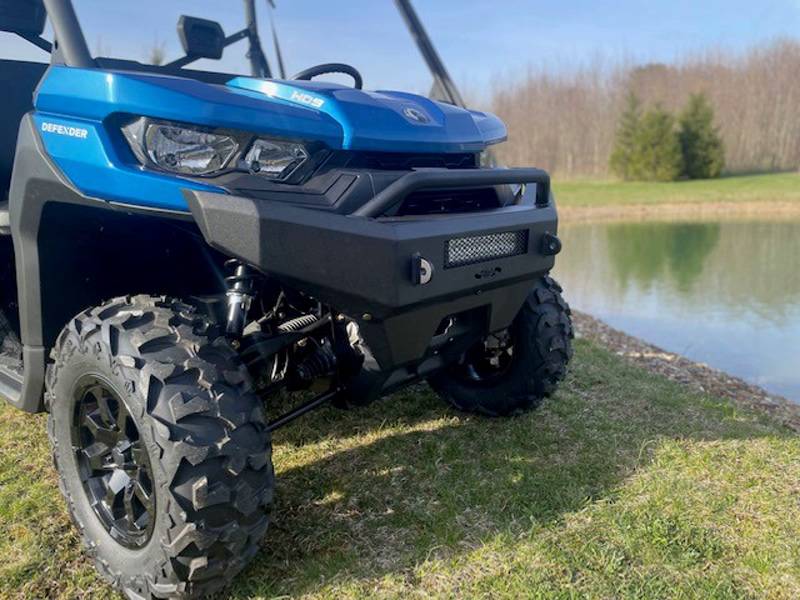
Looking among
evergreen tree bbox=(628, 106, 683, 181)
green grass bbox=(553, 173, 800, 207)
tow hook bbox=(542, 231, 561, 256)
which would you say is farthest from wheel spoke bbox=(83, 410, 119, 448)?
evergreen tree bbox=(628, 106, 683, 181)

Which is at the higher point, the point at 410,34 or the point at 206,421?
the point at 410,34

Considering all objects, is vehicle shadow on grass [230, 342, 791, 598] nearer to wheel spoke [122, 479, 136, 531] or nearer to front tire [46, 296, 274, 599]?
front tire [46, 296, 274, 599]

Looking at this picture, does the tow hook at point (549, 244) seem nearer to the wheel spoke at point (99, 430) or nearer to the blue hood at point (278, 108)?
the blue hood at point (278, 108)

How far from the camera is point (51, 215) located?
90.5 inches

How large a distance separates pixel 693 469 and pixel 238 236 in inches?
84.3

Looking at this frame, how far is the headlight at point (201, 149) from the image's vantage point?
199 centimetres

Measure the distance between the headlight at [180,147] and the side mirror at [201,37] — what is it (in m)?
1.16

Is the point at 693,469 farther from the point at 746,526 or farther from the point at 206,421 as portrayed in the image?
the point at 206,421

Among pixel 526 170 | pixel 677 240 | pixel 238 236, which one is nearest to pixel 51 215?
pixel 238 236

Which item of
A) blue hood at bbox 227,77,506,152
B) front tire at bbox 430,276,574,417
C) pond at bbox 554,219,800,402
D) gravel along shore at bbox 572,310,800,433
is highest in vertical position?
blue hood at bbox 227,77,506,152

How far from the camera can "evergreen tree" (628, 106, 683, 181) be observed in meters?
35.5

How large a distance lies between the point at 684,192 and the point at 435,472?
28.7 meters

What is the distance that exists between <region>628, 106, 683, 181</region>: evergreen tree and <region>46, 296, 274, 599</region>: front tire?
1437 inches

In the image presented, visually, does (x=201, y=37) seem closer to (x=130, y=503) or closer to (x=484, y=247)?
(x=484, y=247)
